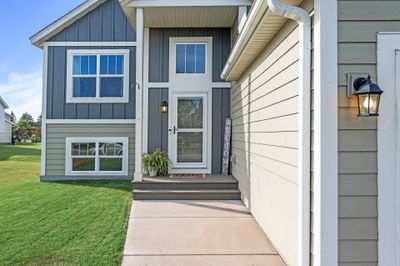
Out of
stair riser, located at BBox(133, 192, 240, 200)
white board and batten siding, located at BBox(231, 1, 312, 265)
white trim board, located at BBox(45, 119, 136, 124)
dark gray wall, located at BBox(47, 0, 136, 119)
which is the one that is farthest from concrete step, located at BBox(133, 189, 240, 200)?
dark gray wall, located at BBox(47, 0, 136, 119)

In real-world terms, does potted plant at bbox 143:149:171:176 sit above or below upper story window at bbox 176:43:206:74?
below

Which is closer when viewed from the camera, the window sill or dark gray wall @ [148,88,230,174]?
dark gray wall @ [148,88,230,174]

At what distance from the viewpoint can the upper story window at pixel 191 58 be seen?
773cm

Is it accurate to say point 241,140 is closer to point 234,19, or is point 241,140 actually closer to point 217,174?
point 217,174

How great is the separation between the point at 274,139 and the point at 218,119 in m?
3.94

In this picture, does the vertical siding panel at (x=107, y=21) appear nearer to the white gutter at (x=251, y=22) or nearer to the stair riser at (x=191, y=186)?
the stair riser at (x=191, y=186)

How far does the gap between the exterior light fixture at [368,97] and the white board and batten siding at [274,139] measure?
0.62 metres

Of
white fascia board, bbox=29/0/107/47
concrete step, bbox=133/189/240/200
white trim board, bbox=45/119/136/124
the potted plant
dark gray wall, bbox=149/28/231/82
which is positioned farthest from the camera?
white trim board, bbox=45/119/136/124

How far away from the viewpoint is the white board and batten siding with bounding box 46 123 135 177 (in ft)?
27.7

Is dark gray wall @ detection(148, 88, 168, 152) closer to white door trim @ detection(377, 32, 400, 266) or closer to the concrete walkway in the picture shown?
the concrete walkway

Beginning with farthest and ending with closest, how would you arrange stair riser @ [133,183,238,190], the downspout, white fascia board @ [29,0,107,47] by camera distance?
white fascia board @ [29,0,107,47] → stair riser @ [133,183,238,190] → the downspout

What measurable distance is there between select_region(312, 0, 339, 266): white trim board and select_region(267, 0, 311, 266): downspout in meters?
0.14

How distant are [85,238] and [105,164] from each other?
4.86 meters

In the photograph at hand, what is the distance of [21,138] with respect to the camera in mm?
36594
